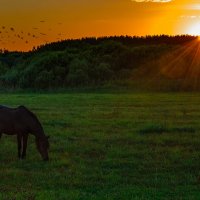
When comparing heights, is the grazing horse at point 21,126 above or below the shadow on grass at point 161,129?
above

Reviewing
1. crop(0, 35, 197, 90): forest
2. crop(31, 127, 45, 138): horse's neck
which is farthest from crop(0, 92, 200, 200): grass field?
crop(0, 35, 197, 90): forest

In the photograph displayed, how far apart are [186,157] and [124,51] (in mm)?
76491

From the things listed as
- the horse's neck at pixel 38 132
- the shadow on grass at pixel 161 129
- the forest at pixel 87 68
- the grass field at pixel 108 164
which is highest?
the forest at pixel 87 68

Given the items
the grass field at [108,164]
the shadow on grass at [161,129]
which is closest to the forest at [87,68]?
the shadow on grass at [161,129]

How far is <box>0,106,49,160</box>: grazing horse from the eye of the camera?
15.1 m

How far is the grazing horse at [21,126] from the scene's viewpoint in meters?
15.1

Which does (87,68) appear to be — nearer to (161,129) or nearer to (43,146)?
(161,129)

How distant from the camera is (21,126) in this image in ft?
50.4

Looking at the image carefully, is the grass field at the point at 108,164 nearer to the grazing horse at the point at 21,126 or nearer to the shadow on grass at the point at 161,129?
the shadow on grass at the point at 161,129

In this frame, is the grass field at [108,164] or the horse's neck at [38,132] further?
the horse's neck at [38,132]

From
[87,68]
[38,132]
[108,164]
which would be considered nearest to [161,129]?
[108,164]

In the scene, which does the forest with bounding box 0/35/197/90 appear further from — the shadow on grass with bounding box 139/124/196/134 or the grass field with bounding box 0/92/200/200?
the grass field with bounding box 0/92/200/200

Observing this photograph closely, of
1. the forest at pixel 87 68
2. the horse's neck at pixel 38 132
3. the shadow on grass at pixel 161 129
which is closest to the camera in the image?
the horse's neck at pixel 38 132

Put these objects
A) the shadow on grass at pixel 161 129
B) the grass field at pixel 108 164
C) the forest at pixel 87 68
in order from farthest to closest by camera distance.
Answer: the forest at pixel 87 68 → the shadow on grass at pixel 161 129 → the grass field at pixel 108 164
